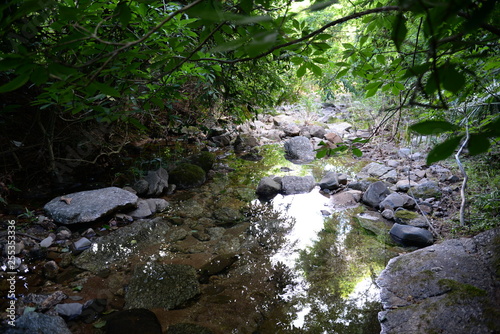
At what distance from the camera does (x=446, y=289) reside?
6.90ft

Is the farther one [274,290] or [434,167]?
[434,167]

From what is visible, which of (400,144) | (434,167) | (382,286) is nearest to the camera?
(382,286)

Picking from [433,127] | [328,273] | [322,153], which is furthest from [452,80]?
[328,273]

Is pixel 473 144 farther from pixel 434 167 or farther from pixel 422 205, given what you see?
pixel 434 167

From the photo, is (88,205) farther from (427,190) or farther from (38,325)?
(427,190)

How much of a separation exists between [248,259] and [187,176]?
2600mm

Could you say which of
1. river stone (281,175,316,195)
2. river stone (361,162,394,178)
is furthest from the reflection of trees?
river stone (361,162,394,178)

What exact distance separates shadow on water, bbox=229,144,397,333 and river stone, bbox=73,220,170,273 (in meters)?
1.48

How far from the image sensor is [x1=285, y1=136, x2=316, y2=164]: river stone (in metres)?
7.29

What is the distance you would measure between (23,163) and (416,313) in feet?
17.1

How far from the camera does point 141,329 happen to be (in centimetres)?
205

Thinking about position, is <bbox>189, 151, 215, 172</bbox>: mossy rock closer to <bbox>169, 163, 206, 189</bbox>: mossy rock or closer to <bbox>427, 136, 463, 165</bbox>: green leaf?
<bbox>169, 163, 206, 189</bbox>: mossy rock

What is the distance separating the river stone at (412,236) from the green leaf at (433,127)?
314 cm

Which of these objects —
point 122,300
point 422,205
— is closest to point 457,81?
point 122,300
